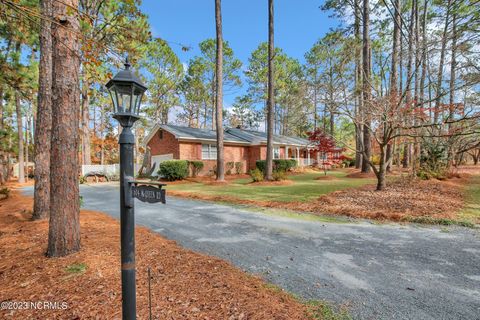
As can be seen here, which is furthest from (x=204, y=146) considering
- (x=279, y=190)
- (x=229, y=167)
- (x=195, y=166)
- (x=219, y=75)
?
(x=279, y=190)

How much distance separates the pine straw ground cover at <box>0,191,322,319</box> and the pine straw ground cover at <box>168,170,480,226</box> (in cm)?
429

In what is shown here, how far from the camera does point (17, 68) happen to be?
21.3ft

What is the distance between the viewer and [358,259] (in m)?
3.49

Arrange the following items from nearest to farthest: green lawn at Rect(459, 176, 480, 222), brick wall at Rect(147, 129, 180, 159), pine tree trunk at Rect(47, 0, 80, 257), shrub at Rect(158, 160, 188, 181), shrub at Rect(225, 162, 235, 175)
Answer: pine tree trunk at Rect(47, 0, 80, 257)
green lawn at Rect(459, 176, 480, 222)
shrub at Rect(158, 160, 188, 181)
brick wall at Rect(147, 129, 180, 159)
shrub at Rect(225, 162, 235, 175)

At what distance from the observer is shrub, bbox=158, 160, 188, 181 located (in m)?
16.0

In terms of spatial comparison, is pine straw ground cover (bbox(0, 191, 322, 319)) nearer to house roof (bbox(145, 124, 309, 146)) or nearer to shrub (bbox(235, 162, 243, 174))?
house roof (bbox(145, 124, 309, 146))

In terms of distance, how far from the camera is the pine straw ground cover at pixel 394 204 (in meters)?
5.48

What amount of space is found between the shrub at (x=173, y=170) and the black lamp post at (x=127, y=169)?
14501 millimetres

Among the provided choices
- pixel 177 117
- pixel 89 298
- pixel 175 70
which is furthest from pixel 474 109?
pixel 177 117

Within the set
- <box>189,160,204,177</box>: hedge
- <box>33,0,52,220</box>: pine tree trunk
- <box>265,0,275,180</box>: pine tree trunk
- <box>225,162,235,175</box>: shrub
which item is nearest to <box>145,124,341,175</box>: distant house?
<box>225,162,235,175</box>: shrub

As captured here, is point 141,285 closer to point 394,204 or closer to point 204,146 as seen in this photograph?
point 394,204

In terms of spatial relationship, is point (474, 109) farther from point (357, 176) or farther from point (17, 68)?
point (17, 68)

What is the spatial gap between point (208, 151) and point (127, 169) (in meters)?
17.8

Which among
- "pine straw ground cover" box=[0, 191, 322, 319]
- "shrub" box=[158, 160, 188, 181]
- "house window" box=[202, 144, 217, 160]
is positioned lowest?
"pine straw ground cover" box=[0, 191, 322, 319]
